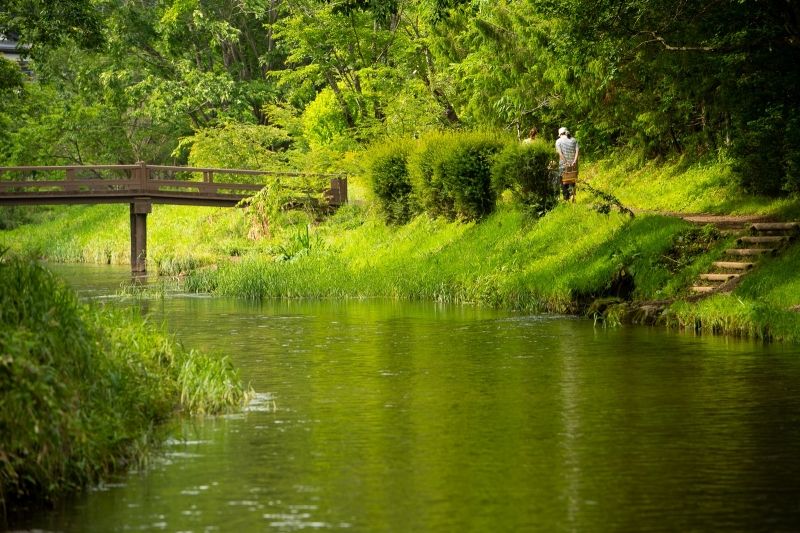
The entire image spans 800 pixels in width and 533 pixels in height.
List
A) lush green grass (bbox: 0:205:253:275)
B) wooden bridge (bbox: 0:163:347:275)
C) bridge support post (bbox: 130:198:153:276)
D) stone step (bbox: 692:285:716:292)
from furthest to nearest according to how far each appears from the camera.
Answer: bridge support post (bbox: 130:198:153:276)
wooden bridge (bbox: 0:163:347:275)
lush green grass (bbox: 0:205:253:275)
stone step (bbox: 692:285:716:292)

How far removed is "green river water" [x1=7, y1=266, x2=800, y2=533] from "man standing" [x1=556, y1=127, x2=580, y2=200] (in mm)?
10272

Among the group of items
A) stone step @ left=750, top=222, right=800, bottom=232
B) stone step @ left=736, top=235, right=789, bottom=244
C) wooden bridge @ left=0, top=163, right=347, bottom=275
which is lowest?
stone step @ left=736, top=235, right=789, bottom=244

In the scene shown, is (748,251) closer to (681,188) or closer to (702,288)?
(702,288)

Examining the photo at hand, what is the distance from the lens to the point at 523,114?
4103 centimetres

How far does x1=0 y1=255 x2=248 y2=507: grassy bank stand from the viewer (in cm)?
1145

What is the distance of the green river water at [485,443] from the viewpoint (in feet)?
37.6

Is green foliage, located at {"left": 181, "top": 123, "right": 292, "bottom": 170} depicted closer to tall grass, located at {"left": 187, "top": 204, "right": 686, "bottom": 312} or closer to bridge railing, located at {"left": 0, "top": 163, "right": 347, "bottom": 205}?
bridge railing, located at {"left": 0, "top": 163, "right": 347, "bottom": 205}

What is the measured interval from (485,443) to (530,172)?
21.0m

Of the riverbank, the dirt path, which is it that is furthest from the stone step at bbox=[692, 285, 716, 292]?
the dirt path

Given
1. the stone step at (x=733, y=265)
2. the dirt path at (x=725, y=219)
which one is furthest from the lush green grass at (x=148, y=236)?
the stone step at (x=733, y=265)

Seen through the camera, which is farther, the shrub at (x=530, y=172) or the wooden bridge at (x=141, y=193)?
the wooden bridge at (x=141, y=193)

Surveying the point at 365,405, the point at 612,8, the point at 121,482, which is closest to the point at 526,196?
the point at 612,8

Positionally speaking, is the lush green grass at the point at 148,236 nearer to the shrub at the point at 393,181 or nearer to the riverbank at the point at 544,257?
the riverbank at the point at 544,257

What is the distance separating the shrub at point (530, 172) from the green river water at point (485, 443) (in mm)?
10995
